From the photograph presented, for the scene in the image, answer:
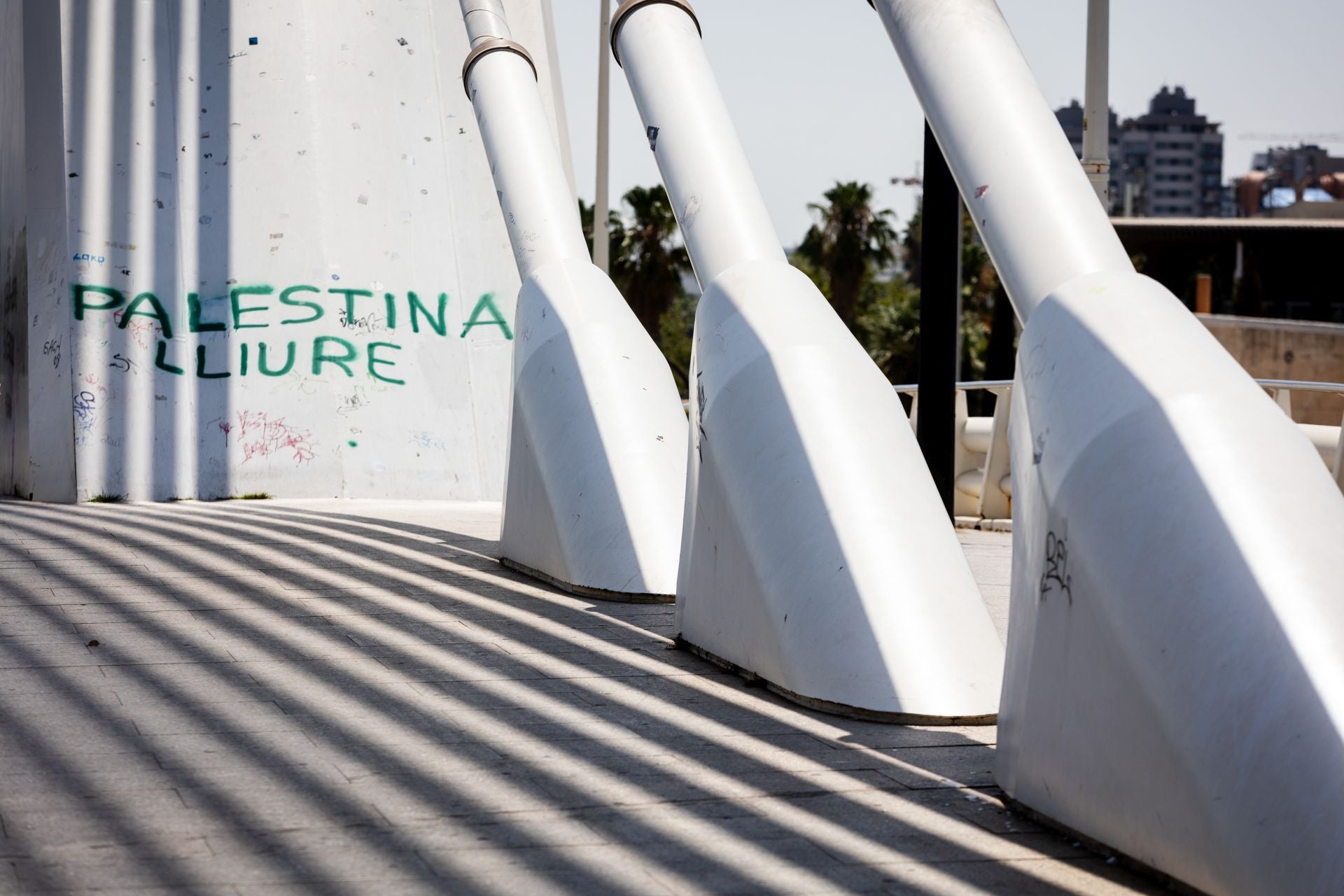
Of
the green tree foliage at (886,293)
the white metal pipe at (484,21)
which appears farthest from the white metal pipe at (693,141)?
the green tree foliage at (886,293)

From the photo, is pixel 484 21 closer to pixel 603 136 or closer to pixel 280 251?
pixel 280 251

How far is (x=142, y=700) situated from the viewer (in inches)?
220

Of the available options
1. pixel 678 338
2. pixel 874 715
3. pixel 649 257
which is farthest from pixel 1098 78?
pixel 678 338

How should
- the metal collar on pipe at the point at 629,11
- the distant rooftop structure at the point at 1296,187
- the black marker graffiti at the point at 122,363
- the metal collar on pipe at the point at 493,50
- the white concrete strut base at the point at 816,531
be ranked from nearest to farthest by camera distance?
the white concrete strut base at the point at 816,531 < the metal collar on pipe at the point at 629,11 < the metal collar on pipe at the point at 493,50 < the black marker graffiti at the point at 122,363 < the distant rooftop structure at the point at 1296,187

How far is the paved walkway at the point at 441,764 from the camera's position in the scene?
382 centimetres

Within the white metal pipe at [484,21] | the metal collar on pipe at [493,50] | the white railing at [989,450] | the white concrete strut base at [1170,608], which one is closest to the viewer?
the white concrete strut base at [1170,608]

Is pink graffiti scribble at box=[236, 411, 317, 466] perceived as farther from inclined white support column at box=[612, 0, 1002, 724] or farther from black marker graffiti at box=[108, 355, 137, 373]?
inclined white support column at box=[612, 0, 1002, 724]

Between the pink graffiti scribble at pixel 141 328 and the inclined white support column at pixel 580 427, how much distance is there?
5.14m

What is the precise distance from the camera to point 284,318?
1430 centimetres

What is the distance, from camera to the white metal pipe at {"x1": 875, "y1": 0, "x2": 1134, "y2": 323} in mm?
4883

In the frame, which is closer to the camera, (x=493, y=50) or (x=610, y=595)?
(x=610, y=595)

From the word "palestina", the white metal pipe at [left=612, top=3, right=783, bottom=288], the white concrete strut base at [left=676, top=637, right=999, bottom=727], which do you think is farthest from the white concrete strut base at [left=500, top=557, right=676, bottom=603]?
the word "palestina"

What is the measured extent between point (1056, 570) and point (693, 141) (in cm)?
406

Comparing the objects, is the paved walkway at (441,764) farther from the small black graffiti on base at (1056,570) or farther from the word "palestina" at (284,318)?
the word "palestina" at (284,318)
